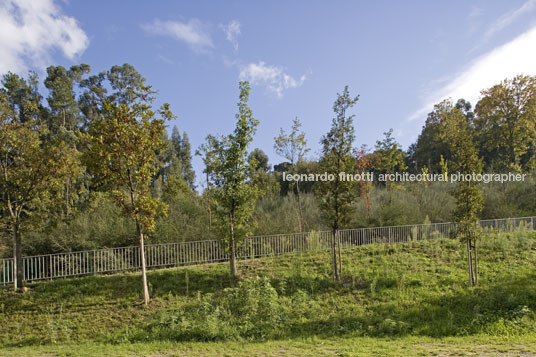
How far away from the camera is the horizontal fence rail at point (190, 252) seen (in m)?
11.2

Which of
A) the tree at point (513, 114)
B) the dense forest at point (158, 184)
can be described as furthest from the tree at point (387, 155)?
the tree at point (513, 114)

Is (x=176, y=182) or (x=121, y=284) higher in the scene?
(x=176, y=182)

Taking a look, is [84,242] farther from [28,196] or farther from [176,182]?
[176,182]

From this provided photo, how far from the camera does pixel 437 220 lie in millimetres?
19203

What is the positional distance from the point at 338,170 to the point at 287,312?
15.9 ft

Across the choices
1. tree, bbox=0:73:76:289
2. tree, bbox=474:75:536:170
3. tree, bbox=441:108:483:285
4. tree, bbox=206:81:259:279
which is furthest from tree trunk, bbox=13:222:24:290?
tree, bbox=474:75:536:170

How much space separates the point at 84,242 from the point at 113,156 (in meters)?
6.26

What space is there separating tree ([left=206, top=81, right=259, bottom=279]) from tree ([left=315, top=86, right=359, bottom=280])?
8.33 feet

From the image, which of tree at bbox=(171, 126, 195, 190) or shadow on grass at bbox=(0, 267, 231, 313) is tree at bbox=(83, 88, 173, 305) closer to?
shadow on grass at bbox=(0, 267, 231, 313)

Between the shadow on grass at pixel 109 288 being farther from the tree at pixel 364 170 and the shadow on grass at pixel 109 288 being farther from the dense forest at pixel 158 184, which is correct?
the tree at pixel 364 170

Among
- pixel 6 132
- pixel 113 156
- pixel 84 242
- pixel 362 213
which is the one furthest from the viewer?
pixel 362 213

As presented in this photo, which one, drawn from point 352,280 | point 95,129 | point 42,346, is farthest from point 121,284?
point 352,280

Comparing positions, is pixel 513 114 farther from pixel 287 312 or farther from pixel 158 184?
pixel 158 184

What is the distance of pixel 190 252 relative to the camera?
12992 millimetres
